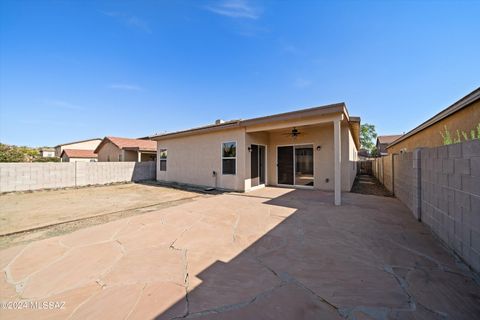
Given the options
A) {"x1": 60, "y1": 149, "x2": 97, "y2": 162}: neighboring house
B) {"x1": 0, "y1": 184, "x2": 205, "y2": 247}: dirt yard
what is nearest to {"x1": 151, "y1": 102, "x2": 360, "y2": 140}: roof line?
{"x1": 0, "y1": 184, "x2": 205, "y2": 247}: dirt yard

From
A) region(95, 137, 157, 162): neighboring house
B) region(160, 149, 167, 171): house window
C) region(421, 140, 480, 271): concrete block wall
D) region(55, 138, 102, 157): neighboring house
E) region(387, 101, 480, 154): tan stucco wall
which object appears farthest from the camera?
region(55, 138, 102, 157): neighboring house

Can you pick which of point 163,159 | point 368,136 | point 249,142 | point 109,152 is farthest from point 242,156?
point 368,136

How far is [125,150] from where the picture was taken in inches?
680

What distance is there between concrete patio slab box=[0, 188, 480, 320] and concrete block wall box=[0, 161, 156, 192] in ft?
30.8

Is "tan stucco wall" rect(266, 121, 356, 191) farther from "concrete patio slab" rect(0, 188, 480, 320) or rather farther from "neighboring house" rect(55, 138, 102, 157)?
"neighboring house" rect(55, 138, 102, 157)

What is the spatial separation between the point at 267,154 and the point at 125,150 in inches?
568

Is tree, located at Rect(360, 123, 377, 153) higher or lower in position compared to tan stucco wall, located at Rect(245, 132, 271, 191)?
higher

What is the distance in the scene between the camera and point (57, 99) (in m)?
12.4

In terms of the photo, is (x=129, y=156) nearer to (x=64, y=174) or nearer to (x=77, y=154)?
(x=64, y=174)

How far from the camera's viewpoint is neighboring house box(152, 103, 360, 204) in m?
8.05

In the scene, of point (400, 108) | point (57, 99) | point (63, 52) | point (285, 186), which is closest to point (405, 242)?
point (285, 186)

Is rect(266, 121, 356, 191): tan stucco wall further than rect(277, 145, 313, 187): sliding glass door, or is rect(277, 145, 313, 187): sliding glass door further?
rect(277, 145, 313, 187): sliding glass door

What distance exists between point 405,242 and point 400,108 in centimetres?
1472

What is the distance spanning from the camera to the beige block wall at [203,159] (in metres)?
8.52
